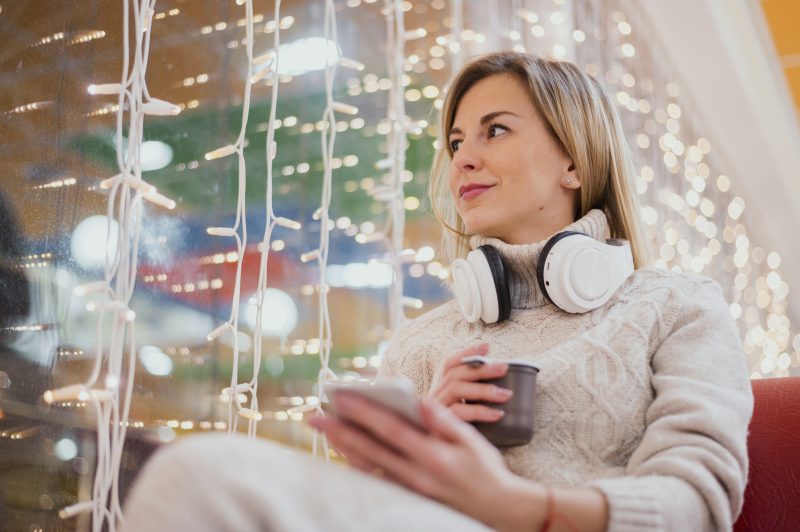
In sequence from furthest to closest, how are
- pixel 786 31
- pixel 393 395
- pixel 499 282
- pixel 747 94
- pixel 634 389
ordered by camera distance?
pixel 747 94 → pixel 786 31 → pixel 499 282 → pixel 634 389 → pixel 393 395

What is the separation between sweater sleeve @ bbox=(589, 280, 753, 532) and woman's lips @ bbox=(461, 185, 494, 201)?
363mm

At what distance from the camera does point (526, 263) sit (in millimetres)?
1106

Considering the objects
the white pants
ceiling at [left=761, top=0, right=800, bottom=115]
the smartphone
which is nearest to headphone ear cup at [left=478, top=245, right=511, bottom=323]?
the smartphone

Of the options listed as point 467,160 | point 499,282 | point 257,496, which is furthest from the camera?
point 467,160

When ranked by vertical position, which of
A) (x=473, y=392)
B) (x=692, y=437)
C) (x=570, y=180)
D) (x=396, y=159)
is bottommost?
(x=692, y=437)

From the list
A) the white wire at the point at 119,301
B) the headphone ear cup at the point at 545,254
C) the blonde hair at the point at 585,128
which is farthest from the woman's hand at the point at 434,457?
the blonde hair at the point at 585,128

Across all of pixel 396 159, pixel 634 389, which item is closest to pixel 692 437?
pixel 634 389

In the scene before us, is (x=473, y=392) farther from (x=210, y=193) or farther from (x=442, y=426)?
(x=210, y=193)

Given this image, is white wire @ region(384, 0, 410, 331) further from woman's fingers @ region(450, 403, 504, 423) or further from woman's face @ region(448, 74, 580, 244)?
woman's fingers @ region(450, 403, 504, 423)

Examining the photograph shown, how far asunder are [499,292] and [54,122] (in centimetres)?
64

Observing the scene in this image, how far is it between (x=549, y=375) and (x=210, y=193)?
0.59m

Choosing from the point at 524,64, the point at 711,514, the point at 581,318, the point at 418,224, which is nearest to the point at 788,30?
the point at 418,224

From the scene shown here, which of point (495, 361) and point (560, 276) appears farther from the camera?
point (560, 276)

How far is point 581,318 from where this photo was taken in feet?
3.44
